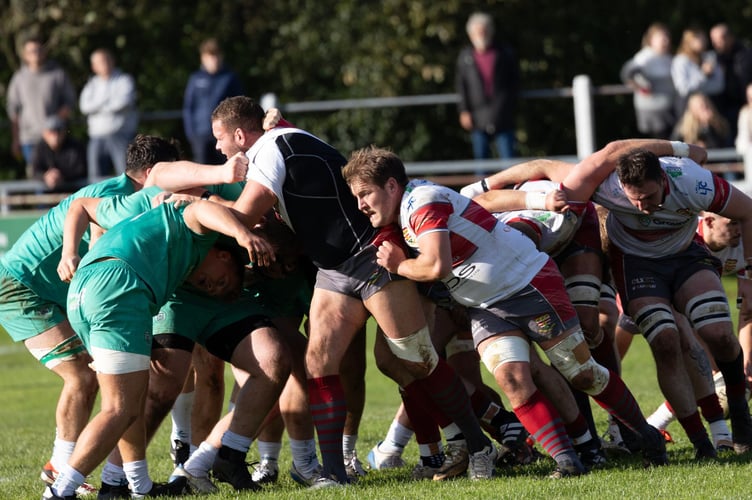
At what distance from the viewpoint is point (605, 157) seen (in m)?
7.64

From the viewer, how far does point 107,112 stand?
16.8m

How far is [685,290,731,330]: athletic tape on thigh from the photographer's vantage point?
750 cm

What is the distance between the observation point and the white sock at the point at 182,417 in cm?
798

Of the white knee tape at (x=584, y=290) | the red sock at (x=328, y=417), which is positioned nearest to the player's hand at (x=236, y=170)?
the red sock at (x=328, y=417)

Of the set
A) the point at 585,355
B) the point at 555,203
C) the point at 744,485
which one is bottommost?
the point at 744,485

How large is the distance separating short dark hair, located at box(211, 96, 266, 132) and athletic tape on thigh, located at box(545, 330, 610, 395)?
6.94 ft

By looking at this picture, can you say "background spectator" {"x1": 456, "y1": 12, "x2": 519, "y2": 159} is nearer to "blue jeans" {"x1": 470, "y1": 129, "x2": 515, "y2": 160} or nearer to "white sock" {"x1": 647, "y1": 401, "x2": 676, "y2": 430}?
"blue jeans" {"x1": 470, "y1": 129, "x2": 515, "y2": 160}

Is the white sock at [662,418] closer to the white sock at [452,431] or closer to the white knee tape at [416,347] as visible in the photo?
the white sock at [452,431]

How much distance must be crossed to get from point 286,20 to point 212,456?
1761 centimetres

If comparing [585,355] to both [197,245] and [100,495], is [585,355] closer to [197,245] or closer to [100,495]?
[197,245]

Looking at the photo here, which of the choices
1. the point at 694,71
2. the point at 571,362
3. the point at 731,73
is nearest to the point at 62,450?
the point at 571,362

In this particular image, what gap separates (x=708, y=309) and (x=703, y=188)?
0.70 meters

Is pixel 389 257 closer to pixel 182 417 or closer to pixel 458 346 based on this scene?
pixel 458 346

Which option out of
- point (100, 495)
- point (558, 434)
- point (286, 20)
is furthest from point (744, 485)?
point (286, 20)
